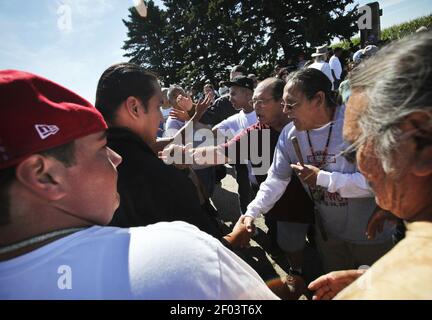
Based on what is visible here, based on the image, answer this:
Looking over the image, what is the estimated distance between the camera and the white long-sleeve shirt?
222 centimetres

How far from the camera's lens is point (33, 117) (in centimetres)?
80

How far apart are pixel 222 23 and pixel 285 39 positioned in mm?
7558

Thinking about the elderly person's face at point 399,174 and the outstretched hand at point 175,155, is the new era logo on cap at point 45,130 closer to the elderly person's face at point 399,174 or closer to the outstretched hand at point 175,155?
the elderly person's face at point 399,174

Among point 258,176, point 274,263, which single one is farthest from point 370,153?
point 274,263

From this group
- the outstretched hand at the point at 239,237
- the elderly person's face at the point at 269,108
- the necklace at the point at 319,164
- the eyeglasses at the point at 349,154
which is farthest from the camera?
the elderly person's face at the point at 269,108

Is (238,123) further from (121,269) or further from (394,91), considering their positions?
(121,269)

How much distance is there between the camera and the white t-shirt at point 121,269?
69 centimetres

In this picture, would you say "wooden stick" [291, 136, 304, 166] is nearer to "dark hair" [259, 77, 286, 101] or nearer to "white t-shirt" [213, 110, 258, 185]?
"dark hair" [259, 77, 286, 101]

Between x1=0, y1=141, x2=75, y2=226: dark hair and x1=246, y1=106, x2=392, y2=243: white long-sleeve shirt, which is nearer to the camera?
x1=0, y1=141, x2=75, y2=226: dark hair

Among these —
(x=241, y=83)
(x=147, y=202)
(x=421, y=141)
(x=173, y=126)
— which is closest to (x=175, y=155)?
(x=147, y=202)

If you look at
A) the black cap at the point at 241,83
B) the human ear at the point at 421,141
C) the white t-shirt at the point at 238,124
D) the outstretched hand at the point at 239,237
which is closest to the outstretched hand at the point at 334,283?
the human ear at the point at 421,141

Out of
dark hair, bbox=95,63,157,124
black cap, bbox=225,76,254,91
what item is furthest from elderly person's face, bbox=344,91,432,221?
black cap, bbox=225,76,254,91

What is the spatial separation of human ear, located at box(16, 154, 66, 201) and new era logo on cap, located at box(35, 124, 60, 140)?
0.06 meters

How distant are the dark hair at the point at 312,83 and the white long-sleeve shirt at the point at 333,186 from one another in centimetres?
17
